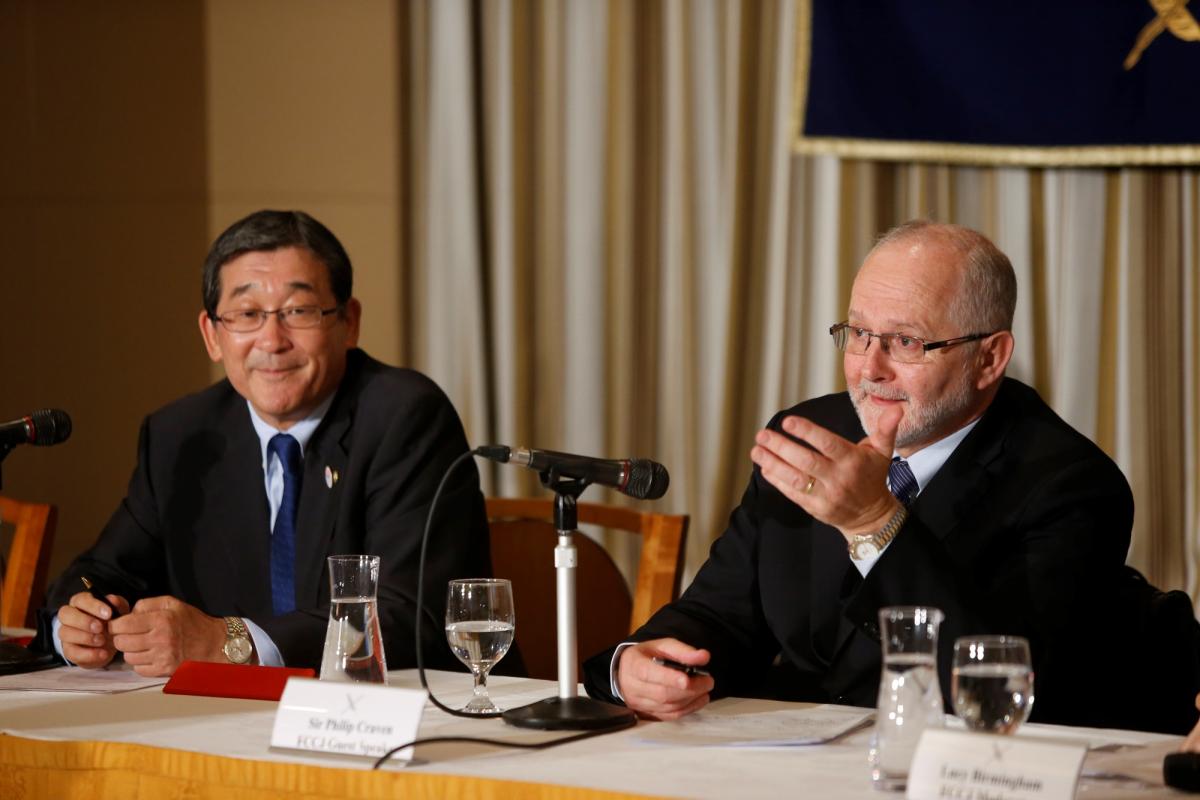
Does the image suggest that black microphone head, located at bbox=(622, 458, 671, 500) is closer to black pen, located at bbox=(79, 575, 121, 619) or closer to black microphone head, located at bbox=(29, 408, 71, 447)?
black pen, located at bbox=(79, 575, 121, 619)

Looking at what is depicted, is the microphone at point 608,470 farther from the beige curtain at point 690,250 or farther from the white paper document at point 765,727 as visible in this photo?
the beige curtain at point 690,250

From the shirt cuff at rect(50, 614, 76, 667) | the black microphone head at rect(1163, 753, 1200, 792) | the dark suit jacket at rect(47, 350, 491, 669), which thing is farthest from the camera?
the dark suit jacket at rect(47, 350, 491, 669)

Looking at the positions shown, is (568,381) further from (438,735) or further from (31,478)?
(438,735)

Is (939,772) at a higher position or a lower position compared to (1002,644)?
lower

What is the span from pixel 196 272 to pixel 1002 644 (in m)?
4.05

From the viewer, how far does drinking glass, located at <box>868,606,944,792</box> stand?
166 centimetres

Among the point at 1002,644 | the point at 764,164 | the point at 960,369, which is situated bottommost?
the point at 1002,644

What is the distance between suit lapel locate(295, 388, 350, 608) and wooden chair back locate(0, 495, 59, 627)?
2.18 feet

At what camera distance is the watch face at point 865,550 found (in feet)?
6.93

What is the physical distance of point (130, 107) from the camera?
5234 mm

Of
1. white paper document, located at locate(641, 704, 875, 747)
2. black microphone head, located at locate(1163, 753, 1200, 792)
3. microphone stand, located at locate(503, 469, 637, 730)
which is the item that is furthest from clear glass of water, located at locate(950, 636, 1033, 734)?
microphone stand, located at locate(503, 469, 637, 730)

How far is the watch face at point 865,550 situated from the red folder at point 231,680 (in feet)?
2.63

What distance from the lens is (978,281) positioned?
2.46 metres

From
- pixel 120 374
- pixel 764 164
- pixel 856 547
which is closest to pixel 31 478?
pixel 120 374
